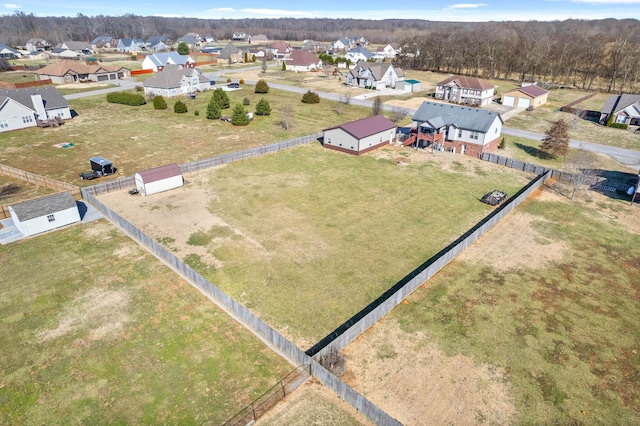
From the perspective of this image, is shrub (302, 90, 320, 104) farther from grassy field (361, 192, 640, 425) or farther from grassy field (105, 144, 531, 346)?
grassy field (361, 192, 640, 425)

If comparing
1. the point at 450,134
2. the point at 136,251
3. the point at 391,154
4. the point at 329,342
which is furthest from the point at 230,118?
the point at 329,342

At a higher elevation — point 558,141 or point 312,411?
point 558,141

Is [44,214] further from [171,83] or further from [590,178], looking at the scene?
[171,83]

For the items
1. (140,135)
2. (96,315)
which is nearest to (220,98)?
(140,135)

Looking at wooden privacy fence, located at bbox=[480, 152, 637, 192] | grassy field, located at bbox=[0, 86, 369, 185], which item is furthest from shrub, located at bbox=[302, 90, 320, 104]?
wooden privacy fence, located at bbox=[480, 152, 637, 192]

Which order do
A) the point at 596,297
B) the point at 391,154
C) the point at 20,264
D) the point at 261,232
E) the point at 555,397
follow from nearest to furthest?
the point at 555,397 < the point at 596,297 < the point at 20,264 < the point at 261,232 < the point at 391,154

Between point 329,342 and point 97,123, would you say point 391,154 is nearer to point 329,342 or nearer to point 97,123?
point 329,342
